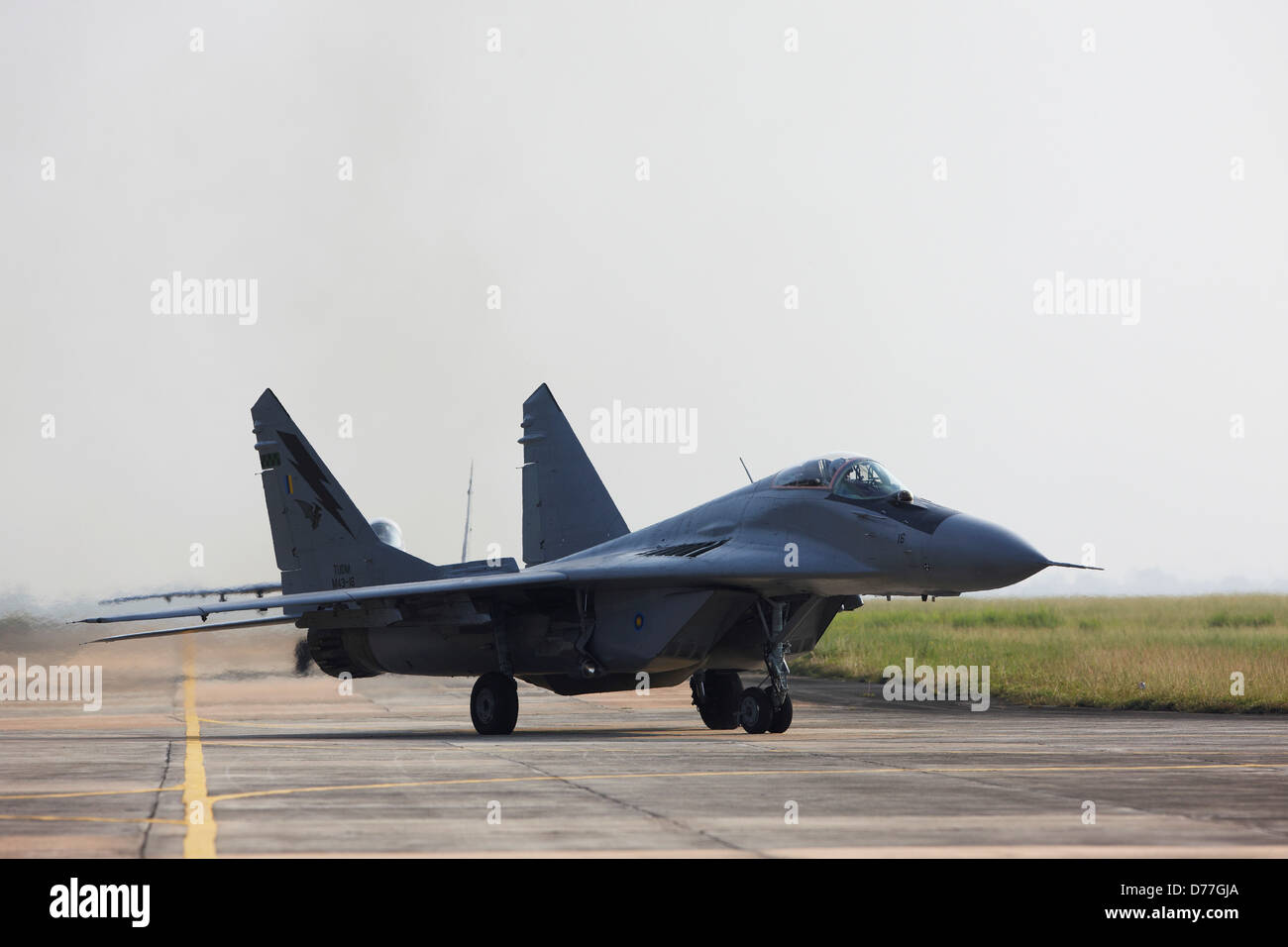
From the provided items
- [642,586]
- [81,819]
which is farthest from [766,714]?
[81,819]

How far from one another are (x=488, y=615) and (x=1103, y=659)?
16312 millimetres

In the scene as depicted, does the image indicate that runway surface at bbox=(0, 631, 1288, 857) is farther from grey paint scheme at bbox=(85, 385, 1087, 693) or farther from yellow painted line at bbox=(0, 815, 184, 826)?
grey paint scheme at bbox=(85, 385, 1087, 693)

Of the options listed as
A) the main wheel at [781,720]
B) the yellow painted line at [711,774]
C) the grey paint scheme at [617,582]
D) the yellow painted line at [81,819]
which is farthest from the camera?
the main wheel at [781,720]

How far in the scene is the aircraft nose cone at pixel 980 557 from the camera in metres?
19.6

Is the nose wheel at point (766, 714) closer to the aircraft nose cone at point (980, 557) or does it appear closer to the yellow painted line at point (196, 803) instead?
the aircraft nose cone at point (980, 557)

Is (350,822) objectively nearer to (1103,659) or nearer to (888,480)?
(888,480)

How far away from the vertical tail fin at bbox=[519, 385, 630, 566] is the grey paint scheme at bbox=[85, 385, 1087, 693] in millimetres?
3843

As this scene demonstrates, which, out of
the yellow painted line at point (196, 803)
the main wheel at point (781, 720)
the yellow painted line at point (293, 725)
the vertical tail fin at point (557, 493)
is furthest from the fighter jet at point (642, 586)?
the vertical tail fin at point (557, 493)

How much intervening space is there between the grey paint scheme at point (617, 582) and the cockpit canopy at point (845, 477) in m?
0.15

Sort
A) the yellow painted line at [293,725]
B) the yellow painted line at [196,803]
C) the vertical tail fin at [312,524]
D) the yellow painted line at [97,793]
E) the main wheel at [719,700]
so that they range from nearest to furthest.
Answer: the yellow painted line at [196,803]
the yellow painted line at [97,793]
the main wheel at [719,700]
the yellow painted line at [293,725]
the vertical tail fin at [312,524]

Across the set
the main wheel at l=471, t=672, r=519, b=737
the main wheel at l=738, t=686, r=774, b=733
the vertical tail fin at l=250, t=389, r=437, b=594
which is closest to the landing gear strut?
→ the main wheel at l=738, t=686, r=774, b=733

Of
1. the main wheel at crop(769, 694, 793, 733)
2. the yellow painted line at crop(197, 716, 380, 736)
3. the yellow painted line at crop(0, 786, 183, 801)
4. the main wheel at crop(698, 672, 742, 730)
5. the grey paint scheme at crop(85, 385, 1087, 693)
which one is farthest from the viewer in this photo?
the yellow painted line at crop(197, 716, 380, 736)

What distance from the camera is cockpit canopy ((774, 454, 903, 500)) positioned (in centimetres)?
2102
